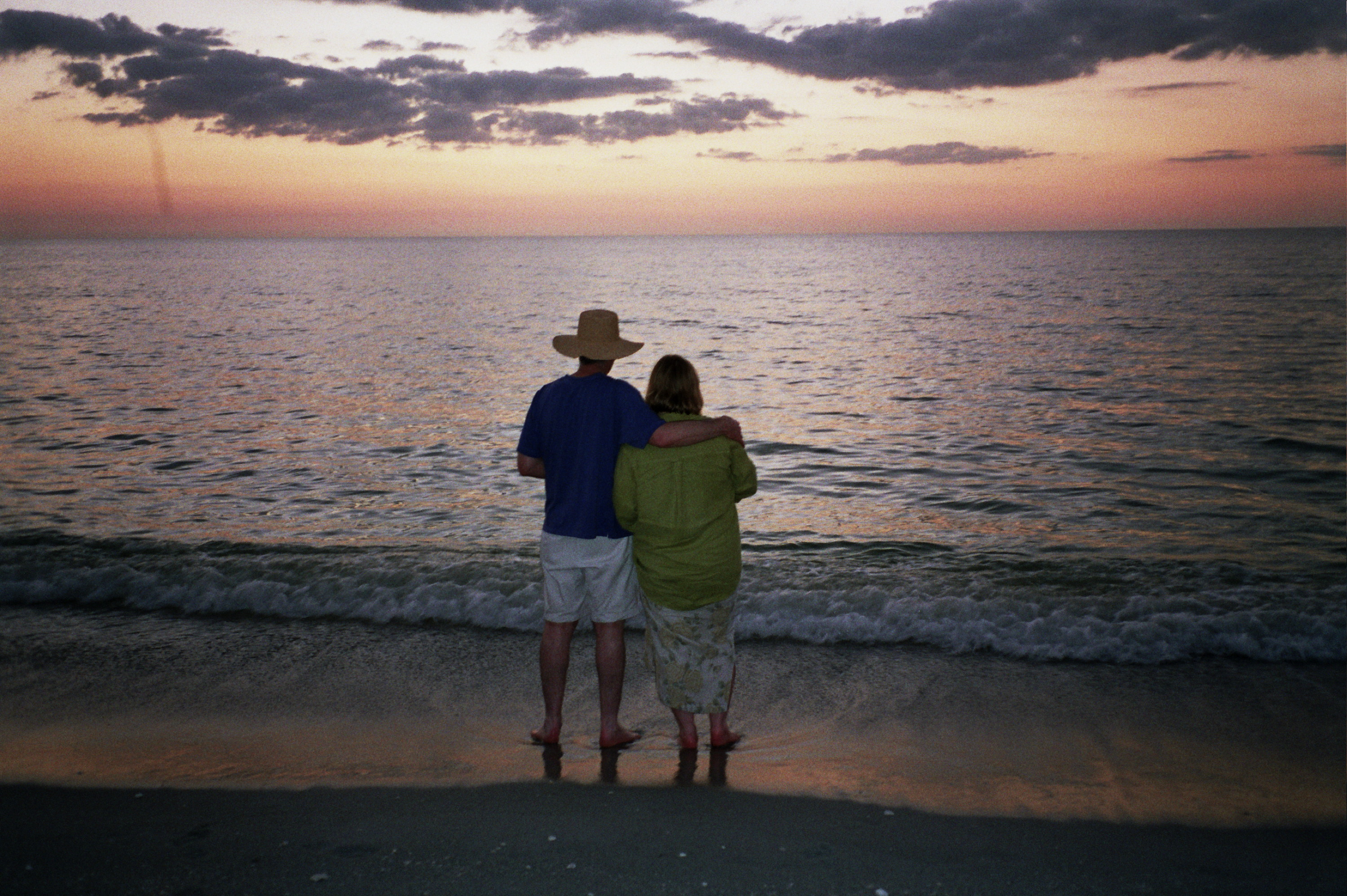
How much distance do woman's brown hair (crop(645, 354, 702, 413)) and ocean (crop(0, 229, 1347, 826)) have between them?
167cm

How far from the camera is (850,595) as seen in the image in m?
6.80

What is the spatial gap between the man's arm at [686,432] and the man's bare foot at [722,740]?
4.89 ft

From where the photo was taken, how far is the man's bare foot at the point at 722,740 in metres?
4.28

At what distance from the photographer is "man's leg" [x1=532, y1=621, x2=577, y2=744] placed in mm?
4184

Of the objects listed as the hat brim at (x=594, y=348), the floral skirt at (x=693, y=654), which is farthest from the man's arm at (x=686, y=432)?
the floral skirt at (x=693, y=654)

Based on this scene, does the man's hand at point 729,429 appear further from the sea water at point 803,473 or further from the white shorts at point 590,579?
the sea water at point 803,473

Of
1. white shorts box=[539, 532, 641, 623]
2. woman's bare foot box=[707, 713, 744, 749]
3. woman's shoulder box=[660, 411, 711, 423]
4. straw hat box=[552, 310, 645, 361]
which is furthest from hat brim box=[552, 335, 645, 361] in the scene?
woman's bare foot box=[707, 713, 744, 749]

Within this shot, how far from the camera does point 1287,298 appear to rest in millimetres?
38312

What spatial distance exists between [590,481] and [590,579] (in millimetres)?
486

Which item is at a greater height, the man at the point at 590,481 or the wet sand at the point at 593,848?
the man at the point at 590,481

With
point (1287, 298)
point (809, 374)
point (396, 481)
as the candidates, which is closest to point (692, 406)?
point (396, 481)

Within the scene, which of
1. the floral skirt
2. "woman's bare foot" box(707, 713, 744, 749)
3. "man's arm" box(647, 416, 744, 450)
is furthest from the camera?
"woman's bare foot" box(707, 713, 744, 749)

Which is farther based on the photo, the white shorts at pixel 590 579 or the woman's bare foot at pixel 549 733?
the woman's bare foot at pixel 549 733

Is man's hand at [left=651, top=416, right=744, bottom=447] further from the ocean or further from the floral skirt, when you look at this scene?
the ocean
